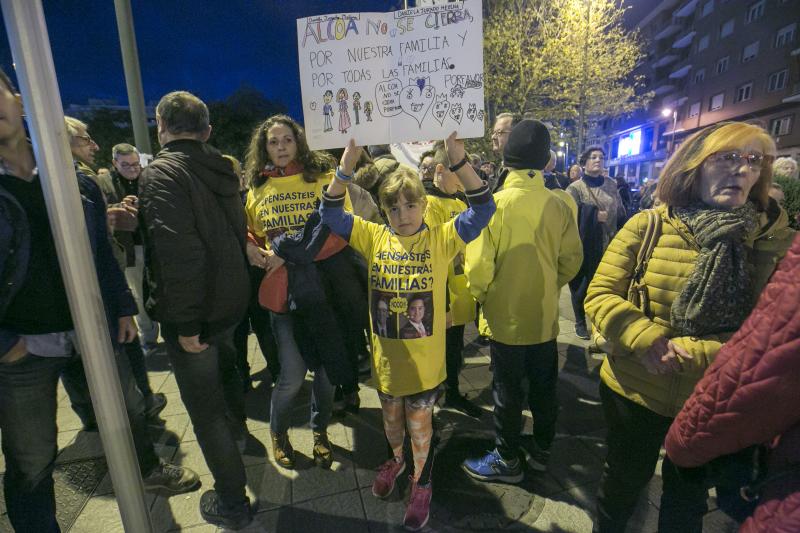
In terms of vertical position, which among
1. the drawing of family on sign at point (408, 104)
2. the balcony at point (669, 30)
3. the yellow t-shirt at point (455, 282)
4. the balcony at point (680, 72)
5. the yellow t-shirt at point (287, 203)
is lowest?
the yellow t-shirt at point (455, 282)

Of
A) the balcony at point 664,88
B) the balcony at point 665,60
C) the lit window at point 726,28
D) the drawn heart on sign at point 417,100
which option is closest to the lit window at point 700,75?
the lit window at point 726,28

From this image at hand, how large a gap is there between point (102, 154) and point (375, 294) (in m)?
36.2

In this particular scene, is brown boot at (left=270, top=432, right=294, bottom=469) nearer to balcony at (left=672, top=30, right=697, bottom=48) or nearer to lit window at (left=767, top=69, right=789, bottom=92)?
lit window at (left=767, top=69, right=789, bottom=92)

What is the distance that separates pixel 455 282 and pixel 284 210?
4.61 ft

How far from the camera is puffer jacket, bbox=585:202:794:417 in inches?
58.9

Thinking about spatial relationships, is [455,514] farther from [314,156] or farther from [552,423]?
[314,156]

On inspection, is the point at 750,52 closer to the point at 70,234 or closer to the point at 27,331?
the point at 70,234

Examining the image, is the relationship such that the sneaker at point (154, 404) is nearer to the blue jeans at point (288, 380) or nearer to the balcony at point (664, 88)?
the blue jeans at point (288, 380)

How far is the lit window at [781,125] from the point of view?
84.4 ft

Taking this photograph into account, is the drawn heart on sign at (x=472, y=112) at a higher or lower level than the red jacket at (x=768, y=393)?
higher

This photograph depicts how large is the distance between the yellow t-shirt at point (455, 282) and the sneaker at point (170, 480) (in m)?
2.04

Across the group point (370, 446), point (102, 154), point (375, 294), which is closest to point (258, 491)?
point (370, 446)

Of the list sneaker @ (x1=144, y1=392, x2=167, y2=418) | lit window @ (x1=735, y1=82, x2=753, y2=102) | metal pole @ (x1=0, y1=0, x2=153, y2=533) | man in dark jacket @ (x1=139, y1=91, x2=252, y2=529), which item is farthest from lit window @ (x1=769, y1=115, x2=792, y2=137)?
metal pole @ (x1=0, y1=0, x2=153, y2=533)

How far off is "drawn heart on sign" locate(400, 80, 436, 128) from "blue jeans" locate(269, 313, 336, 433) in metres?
1.40
